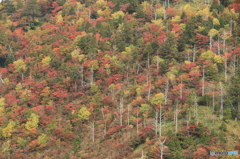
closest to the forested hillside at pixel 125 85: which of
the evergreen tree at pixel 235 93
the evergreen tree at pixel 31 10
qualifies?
the evergreen tree at pixel 235 93

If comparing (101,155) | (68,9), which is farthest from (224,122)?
(68,9)

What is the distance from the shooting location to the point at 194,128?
51531mm

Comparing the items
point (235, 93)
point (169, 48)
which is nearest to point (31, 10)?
point (169, 48)

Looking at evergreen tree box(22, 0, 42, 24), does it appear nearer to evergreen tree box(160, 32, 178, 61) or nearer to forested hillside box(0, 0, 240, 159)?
forested hillside box(0, 0, 240, 159)

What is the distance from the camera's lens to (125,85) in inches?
2817

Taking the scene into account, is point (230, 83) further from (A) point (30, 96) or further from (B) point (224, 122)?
(A) point (30, 96)

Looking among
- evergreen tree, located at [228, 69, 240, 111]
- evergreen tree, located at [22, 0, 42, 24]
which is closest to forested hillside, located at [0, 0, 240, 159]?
evergreen tree, located at [228, 69, 240, 111]

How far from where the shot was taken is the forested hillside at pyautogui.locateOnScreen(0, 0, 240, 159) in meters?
55.3

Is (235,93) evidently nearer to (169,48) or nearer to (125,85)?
(169,48)

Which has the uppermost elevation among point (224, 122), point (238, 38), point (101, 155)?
point (238, 38)

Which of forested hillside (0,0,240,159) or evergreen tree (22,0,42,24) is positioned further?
evergreen tree (22,0,42,24)

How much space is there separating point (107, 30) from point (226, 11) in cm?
2998

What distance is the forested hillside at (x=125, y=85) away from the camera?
55.3 m

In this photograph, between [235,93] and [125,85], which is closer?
[235,93]
